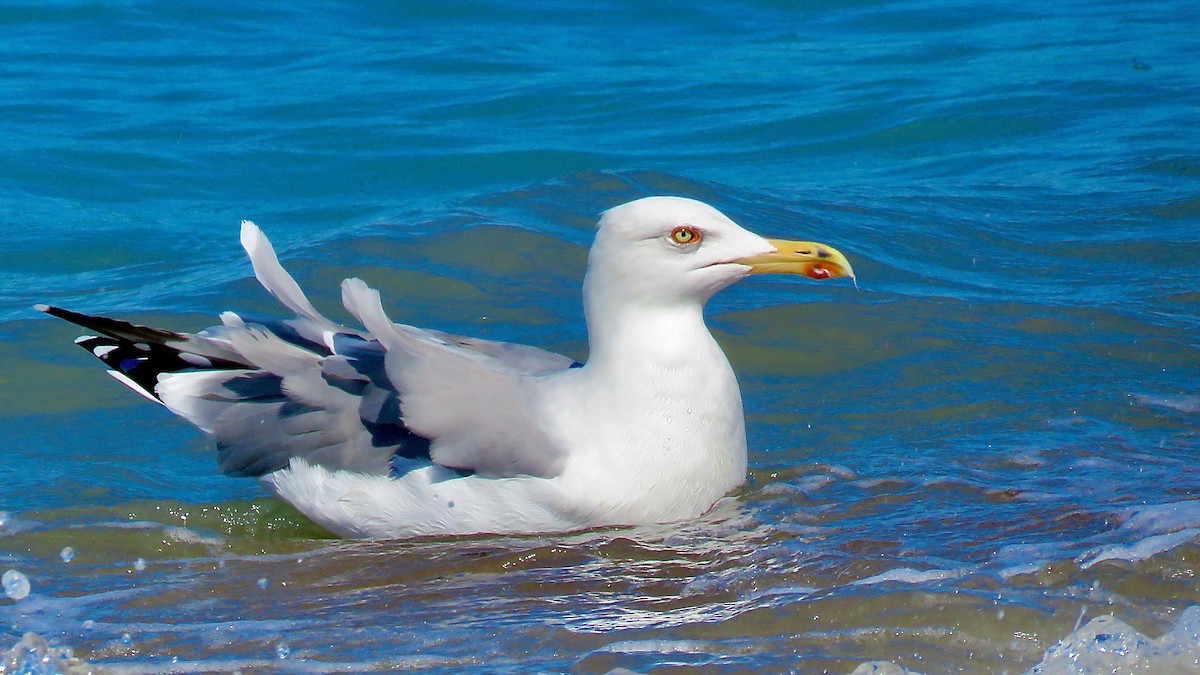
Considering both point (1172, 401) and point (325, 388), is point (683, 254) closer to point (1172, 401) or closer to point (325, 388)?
point (325, 388)

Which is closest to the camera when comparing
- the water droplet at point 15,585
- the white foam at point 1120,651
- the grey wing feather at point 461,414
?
the white foam at point 1120,651

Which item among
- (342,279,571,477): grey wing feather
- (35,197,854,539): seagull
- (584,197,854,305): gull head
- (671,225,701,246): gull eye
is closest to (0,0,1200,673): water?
(35,197,854,539): seagull

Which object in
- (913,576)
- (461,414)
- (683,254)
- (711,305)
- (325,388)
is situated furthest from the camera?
(711,305)

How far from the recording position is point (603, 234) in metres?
4.73

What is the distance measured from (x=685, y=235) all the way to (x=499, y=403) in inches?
27.9

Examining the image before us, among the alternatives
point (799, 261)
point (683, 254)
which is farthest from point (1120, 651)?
point (683, 254)

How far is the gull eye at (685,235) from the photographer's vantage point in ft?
15.2

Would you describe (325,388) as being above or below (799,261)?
below

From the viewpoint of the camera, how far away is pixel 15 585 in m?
4.34

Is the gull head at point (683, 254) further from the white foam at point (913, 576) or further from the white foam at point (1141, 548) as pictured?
the white foam at point (1141, 548)

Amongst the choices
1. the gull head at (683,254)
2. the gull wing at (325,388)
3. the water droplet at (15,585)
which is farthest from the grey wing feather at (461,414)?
the water droplet at (15,585)

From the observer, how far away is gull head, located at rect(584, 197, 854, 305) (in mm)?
4574

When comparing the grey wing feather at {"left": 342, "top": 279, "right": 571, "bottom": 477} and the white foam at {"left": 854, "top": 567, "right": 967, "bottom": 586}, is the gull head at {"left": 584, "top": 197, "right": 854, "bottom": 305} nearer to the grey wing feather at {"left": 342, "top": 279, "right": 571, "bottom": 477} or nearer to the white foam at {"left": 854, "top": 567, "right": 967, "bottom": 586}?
the grey wing feather at {"left": 342, "top": 279, "right": 571, "bottom": 477}

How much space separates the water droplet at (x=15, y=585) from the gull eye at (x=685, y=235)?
1.99 meters
